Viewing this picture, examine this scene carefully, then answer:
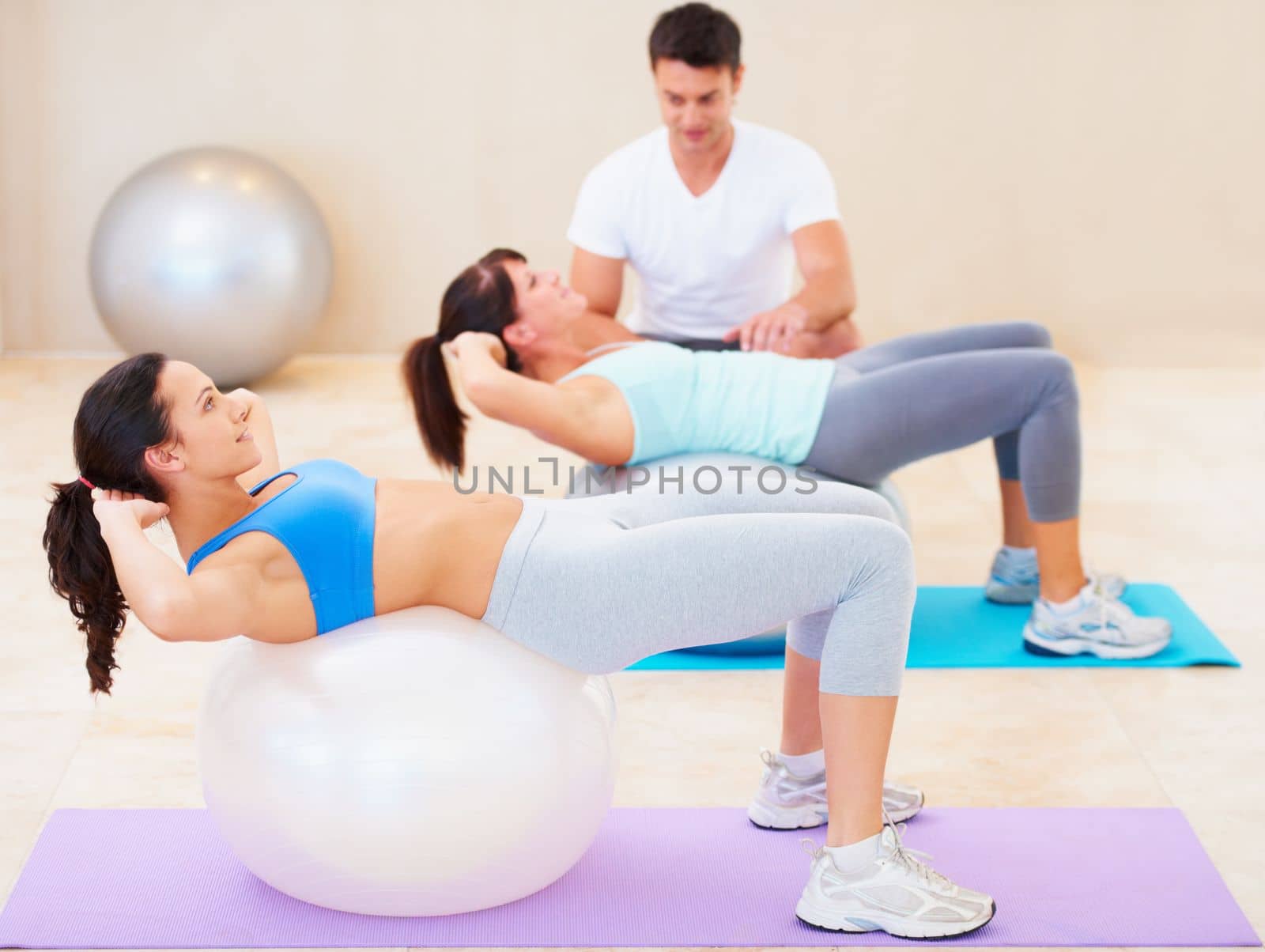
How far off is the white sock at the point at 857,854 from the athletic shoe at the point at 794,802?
24cm

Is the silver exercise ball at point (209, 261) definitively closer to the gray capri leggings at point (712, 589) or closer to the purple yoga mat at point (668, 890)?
→ the purple yoga mat at point (668, 890)

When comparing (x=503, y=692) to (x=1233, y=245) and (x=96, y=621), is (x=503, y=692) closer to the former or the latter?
(x=96, y=621)

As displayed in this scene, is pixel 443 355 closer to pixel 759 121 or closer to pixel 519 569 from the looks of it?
pixel 519 569

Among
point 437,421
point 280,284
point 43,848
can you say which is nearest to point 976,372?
point 437,421

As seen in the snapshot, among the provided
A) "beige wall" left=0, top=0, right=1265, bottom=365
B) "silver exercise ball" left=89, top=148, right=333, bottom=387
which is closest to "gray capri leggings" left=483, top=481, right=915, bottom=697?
"silver exercise ball" left=89, top=148, right=333, bottom=387

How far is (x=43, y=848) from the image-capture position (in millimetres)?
1910

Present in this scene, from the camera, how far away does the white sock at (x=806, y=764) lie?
6.56ft

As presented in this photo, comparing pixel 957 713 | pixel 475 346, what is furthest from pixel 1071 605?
pixel 475 346

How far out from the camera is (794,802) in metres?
1.99

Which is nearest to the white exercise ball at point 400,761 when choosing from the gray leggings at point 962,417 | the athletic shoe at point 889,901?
the athletic shoe at point 889,901

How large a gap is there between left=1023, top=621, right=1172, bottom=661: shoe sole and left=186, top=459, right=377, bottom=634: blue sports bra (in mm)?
1364

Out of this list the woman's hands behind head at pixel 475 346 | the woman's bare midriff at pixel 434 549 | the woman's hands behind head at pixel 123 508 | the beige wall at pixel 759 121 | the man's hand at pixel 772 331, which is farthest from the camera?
the beige wall at pixel 759 121

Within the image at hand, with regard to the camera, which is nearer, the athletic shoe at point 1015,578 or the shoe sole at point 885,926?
the shoe sole at point 885,926

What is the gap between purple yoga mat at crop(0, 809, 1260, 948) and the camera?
5.65ft
